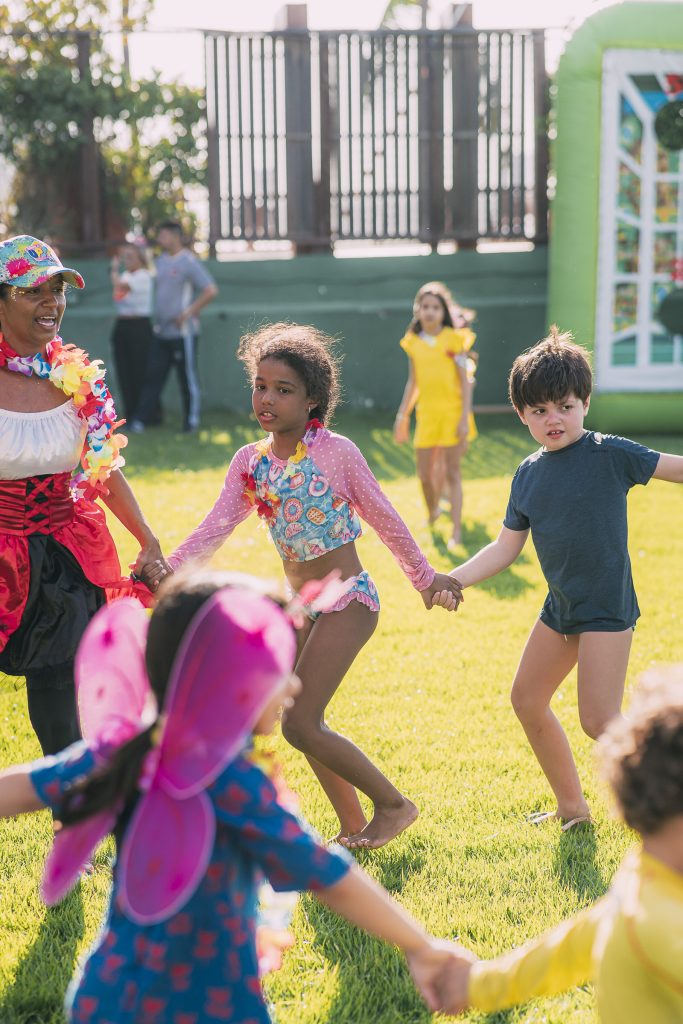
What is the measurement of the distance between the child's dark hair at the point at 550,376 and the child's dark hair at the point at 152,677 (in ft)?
6.09

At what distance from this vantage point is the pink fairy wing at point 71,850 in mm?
1917

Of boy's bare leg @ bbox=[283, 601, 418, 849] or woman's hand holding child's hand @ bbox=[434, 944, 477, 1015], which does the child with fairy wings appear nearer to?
woman's hand holding child's hand @ bbox=[434, 944, 477, 1015]

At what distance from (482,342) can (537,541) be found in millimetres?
12361

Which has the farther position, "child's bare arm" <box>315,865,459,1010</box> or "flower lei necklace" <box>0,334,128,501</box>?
"flower lei necklace" <box>0,334,128,501</box>

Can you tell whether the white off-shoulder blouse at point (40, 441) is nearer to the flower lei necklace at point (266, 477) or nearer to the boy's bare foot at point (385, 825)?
the flower lei necklace at point (266, 477)

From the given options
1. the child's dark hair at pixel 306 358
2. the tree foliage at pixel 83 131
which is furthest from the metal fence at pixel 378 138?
the child's dark hair at pixel 306 358

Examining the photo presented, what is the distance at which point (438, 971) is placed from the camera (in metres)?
2.08

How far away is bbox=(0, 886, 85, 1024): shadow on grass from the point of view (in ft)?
9.80

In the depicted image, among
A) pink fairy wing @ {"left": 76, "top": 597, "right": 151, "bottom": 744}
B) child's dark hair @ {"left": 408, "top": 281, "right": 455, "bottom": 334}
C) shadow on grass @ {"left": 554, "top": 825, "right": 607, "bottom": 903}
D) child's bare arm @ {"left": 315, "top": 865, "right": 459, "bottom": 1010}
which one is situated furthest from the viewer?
child's dark hair @ {"left": 408, "top": 281, "right": 455, "bottom": 334}

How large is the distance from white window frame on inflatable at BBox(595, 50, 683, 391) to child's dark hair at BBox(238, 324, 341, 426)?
9543 mm

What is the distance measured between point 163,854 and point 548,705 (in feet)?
7.69

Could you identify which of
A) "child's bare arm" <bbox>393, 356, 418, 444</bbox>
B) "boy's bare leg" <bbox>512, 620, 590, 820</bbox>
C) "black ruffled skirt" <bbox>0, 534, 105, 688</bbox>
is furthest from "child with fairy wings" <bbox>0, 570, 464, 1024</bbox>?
"child's bare arm" <bbox>393, 356, 418, 444</bbox>

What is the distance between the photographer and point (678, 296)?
13086mm

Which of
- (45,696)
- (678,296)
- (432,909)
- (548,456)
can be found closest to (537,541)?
(548,456)
